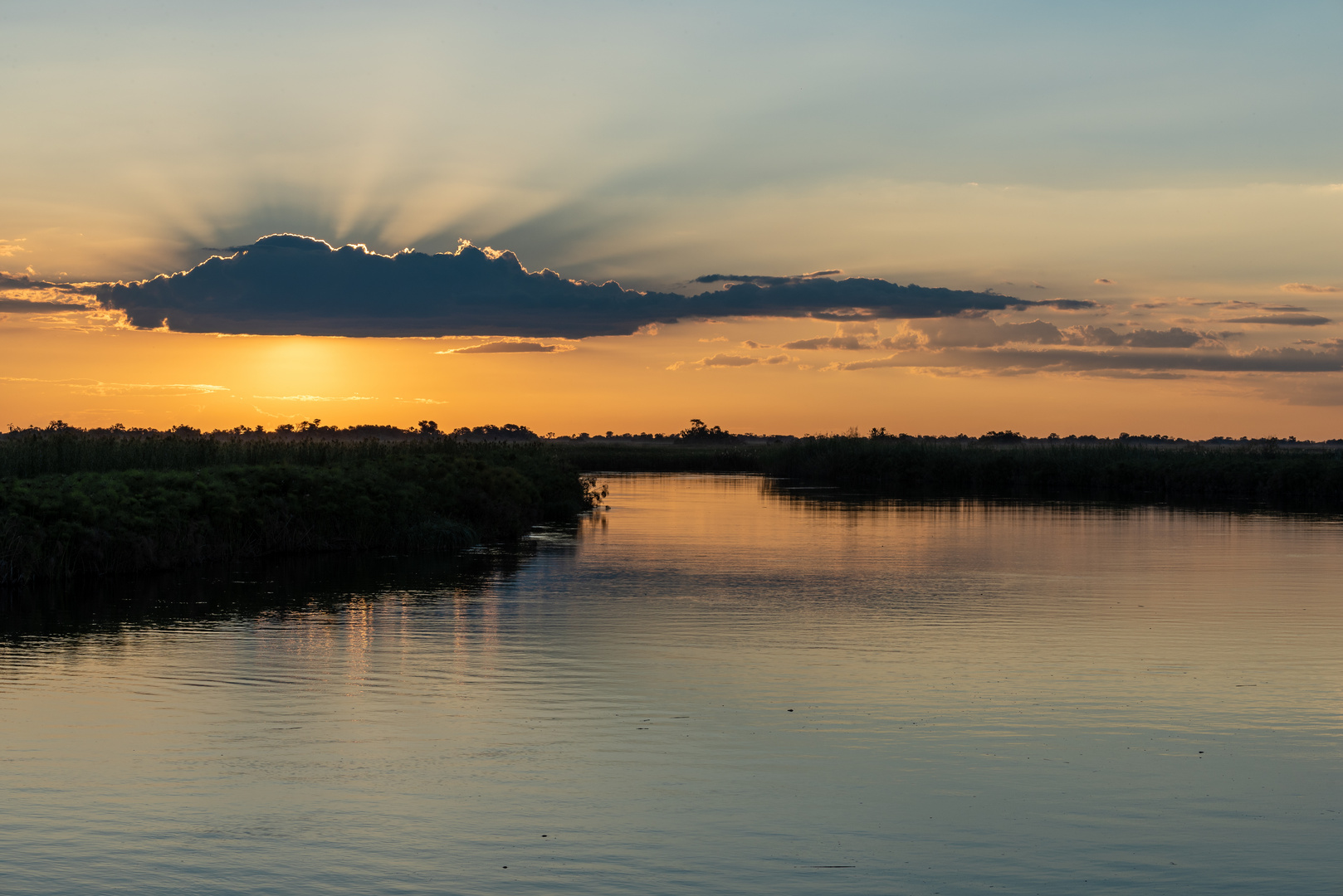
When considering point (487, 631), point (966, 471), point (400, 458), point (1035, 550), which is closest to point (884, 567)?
point (1035, 550)

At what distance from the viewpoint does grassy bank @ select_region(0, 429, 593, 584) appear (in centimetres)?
2516

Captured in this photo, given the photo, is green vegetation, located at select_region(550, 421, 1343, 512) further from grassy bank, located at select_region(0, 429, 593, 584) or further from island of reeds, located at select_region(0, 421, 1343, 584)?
grassy bank, located at select_region(0, 429, 593, 584)

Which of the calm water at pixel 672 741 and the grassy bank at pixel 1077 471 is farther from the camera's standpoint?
the grassy bank at pixel 1077 471

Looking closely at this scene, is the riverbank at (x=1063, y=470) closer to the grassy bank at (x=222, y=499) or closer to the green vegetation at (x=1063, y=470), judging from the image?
the green vegetation at (x=1063, y=470)

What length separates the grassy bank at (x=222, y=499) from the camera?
2516 cm

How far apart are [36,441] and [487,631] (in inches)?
732

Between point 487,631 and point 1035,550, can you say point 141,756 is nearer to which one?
point 487,631

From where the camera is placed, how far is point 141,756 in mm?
11852

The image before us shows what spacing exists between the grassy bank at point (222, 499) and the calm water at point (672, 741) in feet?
7.71

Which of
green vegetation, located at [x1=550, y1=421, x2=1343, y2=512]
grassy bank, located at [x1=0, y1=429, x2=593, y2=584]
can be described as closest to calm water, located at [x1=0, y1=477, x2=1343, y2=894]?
grassy bank, located at [x1=0, y1=429, x2=593, y2=584]

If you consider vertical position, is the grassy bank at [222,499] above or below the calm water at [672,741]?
above

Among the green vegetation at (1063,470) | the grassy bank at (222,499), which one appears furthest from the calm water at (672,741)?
the green vegetation at (1063,470)

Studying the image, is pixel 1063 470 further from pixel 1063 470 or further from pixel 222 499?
pixel 222 499

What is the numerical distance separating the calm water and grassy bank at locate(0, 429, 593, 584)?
2.35 metres
